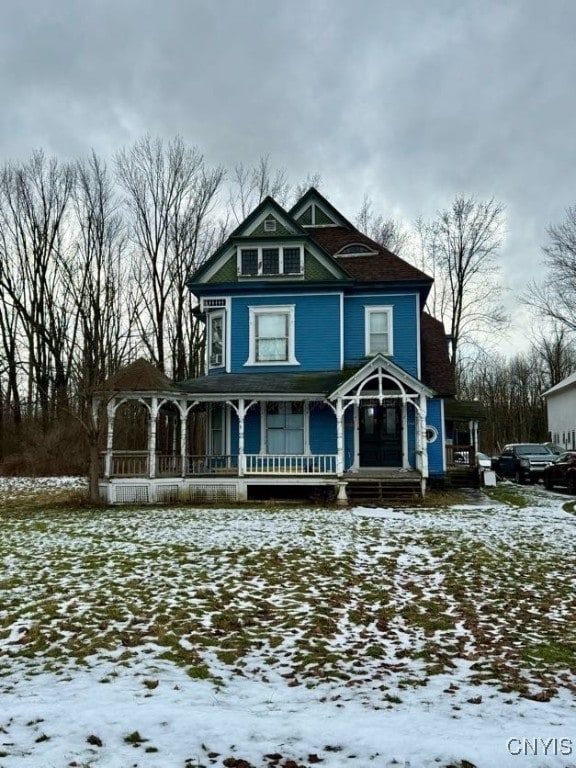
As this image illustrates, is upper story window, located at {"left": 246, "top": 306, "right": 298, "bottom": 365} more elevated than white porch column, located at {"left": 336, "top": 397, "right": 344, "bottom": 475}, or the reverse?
upper story window, located at {"left": 246, "top": 306, "right": 298, "bottom": 365}

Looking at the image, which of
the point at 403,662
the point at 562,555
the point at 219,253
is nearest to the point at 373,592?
the point at 403,662

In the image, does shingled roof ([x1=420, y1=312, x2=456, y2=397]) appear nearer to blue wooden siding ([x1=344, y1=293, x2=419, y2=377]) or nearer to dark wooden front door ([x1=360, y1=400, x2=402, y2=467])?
blue wooden siding ([x1=344, y1=293, x2=419, y2=377])

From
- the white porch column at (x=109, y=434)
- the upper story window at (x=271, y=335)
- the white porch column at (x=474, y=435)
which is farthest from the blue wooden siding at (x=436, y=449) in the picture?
the white porch column at (x=109, y=434)

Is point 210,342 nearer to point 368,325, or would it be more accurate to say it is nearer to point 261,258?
point 261,258

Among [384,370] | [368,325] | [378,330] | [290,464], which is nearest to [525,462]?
[378,330]

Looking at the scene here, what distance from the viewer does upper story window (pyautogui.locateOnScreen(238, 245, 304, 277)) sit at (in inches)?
814

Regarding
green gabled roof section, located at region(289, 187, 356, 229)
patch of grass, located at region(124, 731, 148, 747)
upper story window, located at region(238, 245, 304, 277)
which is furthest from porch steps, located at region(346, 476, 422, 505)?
patch of grass, located at region(124, 731, 148, 747)

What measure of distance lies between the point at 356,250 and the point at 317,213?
2.84 m

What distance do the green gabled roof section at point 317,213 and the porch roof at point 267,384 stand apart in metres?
6.72

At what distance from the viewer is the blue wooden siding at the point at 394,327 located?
20.6m

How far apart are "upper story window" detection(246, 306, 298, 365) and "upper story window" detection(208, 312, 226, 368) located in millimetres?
1199

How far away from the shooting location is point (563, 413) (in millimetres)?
42719

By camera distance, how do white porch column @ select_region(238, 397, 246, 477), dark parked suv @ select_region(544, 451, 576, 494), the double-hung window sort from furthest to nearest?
dark parked suv @ select_region(544, 451, 576, 494), the double-hung window, white porch column @ select_region(238, 397, 246, 477)

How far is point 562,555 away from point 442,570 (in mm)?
2607
